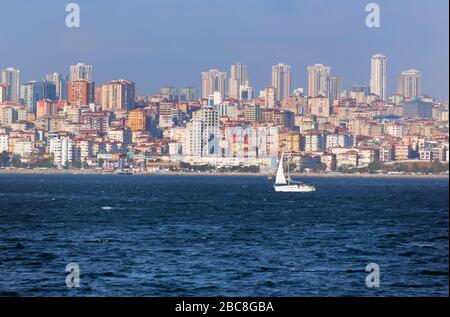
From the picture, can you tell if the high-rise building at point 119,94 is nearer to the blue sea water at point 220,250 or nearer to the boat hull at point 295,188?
the boat hull at point 295,188

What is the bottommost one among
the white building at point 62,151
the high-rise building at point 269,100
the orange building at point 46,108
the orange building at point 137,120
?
the white building at point 62,151

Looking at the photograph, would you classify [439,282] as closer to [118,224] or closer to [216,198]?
[118,224]

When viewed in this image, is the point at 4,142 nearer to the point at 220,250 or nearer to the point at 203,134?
the point at 203,134

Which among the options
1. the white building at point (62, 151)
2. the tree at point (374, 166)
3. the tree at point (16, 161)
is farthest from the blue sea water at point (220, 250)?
the tree at point (16, 161)

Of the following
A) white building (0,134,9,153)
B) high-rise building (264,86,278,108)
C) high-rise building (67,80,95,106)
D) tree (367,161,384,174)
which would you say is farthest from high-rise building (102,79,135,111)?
tree (367,161,384,174)

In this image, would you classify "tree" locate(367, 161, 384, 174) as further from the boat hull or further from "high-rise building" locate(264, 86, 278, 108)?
the boat hull
